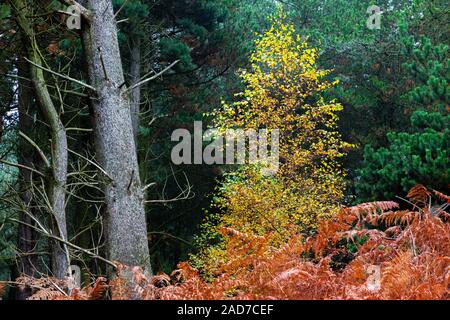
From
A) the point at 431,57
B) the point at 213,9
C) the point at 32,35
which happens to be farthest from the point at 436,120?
the point at 213,9

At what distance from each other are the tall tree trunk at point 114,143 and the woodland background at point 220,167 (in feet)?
0.04

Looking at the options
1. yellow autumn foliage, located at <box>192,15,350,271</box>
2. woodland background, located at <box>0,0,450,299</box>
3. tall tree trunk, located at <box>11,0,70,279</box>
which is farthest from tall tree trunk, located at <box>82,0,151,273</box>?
yellow autumn foliage, located at <box>192,15,350,271</box>

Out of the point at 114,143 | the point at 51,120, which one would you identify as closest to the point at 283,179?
the point at 51,120

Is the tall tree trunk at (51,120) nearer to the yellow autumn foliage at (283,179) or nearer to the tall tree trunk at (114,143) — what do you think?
the tall tree trunk at (114,143)

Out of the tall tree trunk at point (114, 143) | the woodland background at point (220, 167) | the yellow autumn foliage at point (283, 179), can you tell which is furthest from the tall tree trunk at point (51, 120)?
the yellow autumn foliage at point (283, 179)

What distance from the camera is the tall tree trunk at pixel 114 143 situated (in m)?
4.63

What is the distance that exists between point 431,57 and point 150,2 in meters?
7.15

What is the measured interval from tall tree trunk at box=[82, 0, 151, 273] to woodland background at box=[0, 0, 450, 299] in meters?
0.01

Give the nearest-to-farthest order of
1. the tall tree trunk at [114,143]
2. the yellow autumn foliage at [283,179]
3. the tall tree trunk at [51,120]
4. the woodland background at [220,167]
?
the woodland background at [220,167]
the tall tree trunk at [114,143]
the tall tree trunk at [51,120]
the yellow autumn foliage at [283,179]

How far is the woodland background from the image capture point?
3.47 meters

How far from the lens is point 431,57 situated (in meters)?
11.3

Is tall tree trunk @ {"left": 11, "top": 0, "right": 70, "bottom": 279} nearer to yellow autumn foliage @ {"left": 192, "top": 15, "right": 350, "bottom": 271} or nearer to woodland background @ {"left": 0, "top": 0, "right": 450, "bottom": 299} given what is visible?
woodland background @ {"left": 0, "top": 0, "right": 450, "bottom": 299}

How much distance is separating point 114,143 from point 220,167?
37.3ft

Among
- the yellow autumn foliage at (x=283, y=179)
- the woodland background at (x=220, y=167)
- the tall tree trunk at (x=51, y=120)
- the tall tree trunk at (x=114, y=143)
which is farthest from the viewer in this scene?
the yellow autumn foliage at (x=283, y=179)
